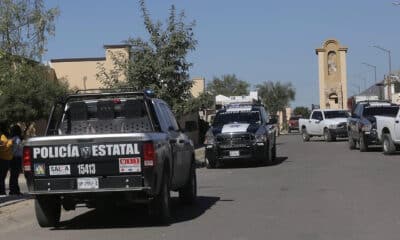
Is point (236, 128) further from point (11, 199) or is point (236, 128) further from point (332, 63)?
point (332, 63)

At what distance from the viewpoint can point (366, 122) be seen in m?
28.2

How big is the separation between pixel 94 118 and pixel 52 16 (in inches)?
661

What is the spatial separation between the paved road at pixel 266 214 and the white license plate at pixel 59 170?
89 centimetres

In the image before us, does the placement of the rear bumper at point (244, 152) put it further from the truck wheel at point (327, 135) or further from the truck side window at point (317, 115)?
the truck side window at point (317, 115)

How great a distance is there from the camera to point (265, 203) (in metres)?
13.2

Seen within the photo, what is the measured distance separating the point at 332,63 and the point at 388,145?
56298mm

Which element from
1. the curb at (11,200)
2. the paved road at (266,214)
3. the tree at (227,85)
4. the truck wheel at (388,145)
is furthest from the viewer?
the tree at (227,85)

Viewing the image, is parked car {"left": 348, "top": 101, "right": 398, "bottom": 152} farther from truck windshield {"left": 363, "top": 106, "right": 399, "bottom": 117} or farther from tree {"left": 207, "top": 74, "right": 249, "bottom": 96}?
tree {"left": 207, "top": 74, "right": 249, "bottom": 96}

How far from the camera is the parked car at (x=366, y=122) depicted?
27.7 m

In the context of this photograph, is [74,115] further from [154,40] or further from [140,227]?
[154,40]

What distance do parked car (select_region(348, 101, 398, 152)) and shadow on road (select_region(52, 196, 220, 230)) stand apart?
15062 mm

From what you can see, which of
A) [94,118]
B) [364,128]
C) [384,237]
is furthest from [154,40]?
[384,237]

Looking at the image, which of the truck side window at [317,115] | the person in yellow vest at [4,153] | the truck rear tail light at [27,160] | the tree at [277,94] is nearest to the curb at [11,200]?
the person in yellow vest at [4,153]

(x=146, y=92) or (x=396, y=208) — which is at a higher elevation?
(x=146, y=92)
